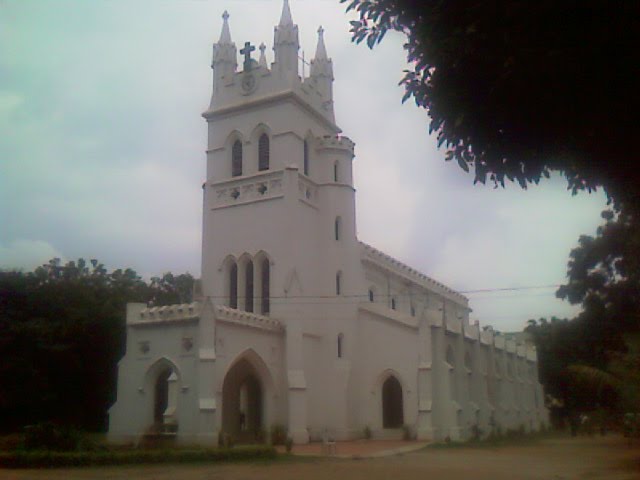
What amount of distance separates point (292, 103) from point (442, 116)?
2964 centimetres

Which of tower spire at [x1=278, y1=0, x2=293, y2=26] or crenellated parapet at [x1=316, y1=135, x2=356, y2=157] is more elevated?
tower spire at [x1=278, y1=0, x2=293, y2=26]

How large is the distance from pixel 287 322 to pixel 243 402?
613cm

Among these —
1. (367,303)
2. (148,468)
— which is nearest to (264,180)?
(367,303)

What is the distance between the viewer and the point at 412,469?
21062 millimetres

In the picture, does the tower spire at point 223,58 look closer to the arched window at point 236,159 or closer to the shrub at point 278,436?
the arched window at point 236,159

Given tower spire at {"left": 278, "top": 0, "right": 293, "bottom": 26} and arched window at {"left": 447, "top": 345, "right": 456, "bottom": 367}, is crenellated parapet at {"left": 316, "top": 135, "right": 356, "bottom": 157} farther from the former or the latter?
arched window at {"left": 447, "top": 345, "right": 456, "bottom": 367}

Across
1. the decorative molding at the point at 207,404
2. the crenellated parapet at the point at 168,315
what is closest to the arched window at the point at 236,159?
the crenellated parapet at the point at 168,315

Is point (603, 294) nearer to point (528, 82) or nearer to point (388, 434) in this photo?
point (388, 434)

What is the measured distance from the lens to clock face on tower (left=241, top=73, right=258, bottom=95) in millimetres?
40125

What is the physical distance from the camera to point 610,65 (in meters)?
8.15

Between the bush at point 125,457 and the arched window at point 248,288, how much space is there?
13.0m


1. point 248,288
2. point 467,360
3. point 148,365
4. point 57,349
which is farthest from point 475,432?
point 57,349

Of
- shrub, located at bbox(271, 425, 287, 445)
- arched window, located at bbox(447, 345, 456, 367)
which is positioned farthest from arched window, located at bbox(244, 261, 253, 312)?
arched window, located at bbox(447, 345, 456, 367)

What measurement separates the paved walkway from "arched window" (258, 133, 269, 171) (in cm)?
1509
